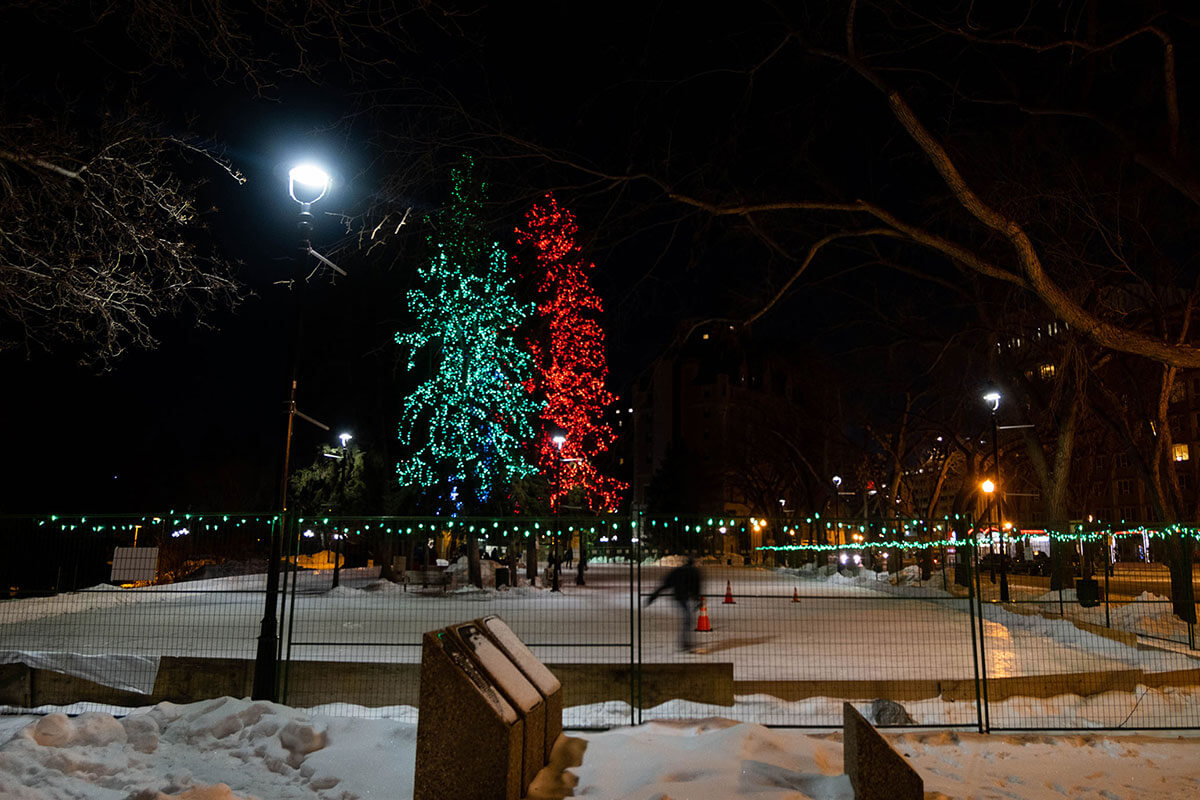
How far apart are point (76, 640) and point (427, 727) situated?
38.9 ft

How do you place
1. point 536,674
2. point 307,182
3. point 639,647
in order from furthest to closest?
point 307,182 < point 639,647 < point 536,674

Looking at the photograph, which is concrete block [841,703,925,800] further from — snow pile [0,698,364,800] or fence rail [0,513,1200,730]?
snow pile [0,698,364,800]

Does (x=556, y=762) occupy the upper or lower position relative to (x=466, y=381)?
lower

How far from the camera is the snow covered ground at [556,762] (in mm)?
6359

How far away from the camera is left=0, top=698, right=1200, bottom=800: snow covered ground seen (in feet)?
20.9

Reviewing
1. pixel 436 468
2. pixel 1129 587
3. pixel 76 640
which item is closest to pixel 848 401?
pixel 1129 587

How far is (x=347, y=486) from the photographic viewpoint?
41.8 meters

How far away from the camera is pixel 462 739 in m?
6.01

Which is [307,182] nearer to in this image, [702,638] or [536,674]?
[536,674]

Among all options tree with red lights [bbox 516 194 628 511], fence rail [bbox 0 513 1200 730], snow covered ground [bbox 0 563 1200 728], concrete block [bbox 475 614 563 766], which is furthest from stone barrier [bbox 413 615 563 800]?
tree with red lights [bbox 516 194 628 511]

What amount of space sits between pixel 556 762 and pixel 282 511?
5.11m


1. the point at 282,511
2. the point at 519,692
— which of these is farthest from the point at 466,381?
the point at 519,692

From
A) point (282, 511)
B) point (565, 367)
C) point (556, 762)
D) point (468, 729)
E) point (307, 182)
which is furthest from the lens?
point (565, 367)

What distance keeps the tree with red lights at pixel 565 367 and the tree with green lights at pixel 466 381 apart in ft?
9.82
